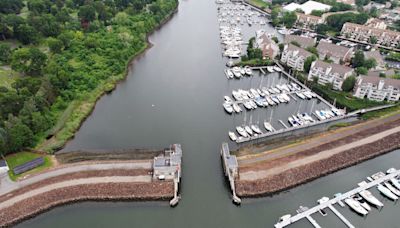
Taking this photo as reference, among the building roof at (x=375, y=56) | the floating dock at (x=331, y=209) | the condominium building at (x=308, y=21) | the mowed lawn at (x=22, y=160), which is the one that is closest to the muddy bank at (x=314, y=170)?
the floating dock at (x=331, y=209)

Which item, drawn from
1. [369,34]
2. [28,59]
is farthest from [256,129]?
[369,34]

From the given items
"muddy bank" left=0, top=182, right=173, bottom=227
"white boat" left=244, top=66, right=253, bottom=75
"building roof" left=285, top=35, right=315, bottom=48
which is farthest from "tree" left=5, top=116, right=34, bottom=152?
"building roof" left=285, top=35, right=315, bottom=48

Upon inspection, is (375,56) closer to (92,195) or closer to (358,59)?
(358,59)

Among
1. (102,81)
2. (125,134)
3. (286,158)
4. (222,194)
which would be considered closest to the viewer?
(222,194)

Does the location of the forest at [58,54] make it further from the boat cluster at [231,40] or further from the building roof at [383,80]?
the building roof at [383,80]

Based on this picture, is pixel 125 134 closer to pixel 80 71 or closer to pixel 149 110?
pixel 149 110

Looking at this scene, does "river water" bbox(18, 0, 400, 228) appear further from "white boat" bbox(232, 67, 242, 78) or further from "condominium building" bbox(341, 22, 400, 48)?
"condominium building" bbox(341, 22, 400, 48)

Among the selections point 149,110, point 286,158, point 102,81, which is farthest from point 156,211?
point 102,81

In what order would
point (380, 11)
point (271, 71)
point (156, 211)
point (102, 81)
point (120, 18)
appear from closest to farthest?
1. point (156, 211)
2. point (102, 81)
3. point (271, 71)
4. point (120, 18)
5. point (380, 11)
